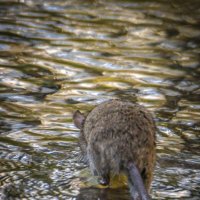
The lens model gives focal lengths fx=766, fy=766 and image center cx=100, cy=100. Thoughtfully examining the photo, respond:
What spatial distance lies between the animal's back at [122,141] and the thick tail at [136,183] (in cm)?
10

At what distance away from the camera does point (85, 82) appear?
38.3ft

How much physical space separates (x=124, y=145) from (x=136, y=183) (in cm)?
44

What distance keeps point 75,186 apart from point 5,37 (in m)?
6.64

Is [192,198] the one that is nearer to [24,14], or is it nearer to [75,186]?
[75,186]

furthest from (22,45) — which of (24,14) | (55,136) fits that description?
(55,136)

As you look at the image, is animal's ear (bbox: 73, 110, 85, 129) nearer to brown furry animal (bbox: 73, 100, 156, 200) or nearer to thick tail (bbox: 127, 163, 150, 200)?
brown furry animal (bbox: 73, 100, 156, 200)

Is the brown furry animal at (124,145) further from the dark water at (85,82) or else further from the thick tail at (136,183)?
the dark water at (85,82)

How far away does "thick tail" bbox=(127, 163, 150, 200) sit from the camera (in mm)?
6636

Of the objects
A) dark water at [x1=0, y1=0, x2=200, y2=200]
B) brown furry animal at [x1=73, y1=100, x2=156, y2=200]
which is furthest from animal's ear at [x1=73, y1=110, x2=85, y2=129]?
brown furry animal at [x1=73, y1=100, x2=156, y2=200]

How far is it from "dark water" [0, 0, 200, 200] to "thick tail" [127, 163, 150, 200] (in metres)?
0.80

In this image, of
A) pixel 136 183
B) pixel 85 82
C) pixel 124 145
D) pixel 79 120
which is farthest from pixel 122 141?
pixel 85 82

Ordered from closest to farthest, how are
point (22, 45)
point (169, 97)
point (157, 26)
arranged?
point (169, 97), point (22, 45), point (157, 26)

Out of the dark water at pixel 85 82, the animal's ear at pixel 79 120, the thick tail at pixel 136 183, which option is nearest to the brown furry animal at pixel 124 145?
the thick tail at pixel 136 183

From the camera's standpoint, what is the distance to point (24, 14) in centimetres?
1594
